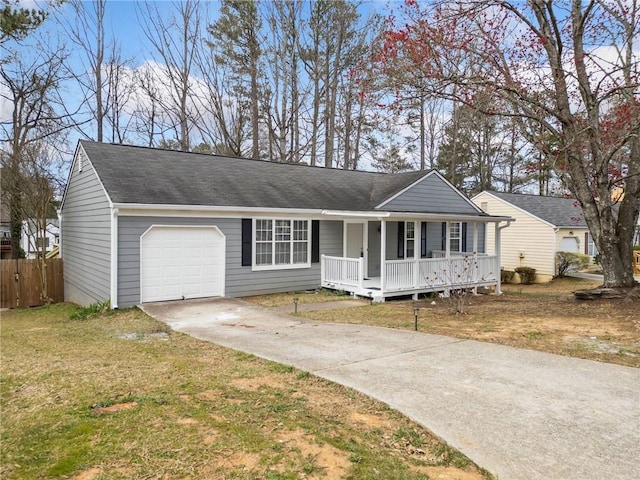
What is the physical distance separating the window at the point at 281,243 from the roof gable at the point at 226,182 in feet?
1.86

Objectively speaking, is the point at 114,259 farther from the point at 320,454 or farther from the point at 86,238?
the point at 320,454

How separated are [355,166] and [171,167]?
659 inches

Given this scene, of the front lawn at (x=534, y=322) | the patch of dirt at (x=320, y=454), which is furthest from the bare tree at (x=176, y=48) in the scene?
the patch of dirt at (x=320, y=454)

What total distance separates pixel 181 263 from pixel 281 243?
303 centimetres

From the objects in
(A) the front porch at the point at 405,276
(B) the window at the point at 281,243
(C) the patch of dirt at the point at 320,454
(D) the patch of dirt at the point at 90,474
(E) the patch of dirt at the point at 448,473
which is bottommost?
(E) the patch of dirt at the point at 448,473

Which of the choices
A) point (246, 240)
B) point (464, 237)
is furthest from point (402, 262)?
point (464, 237)

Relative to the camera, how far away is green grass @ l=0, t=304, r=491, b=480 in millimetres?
3123

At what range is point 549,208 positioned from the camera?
24.4 m

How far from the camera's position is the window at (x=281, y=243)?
13.0 m

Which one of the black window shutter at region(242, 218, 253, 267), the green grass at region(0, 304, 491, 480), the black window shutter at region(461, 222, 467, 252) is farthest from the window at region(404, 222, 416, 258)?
the green grass at region(0, 304, 491, 480)

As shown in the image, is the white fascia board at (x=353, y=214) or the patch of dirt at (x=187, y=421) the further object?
the white fascia board at (x=353, y=214)

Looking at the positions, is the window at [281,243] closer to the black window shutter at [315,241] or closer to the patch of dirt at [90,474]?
the black window shutter at [315,241]

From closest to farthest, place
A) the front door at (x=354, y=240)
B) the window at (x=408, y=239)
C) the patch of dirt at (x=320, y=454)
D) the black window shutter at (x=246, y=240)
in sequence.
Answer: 1. the patch of dirt at (x=320, y=454)
2. the black window shutter at (x=246, y=240)
3. the front door at (x=354, y=240)
4. the window at (x=408, y=239)

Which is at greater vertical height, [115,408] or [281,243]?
[281,243]
